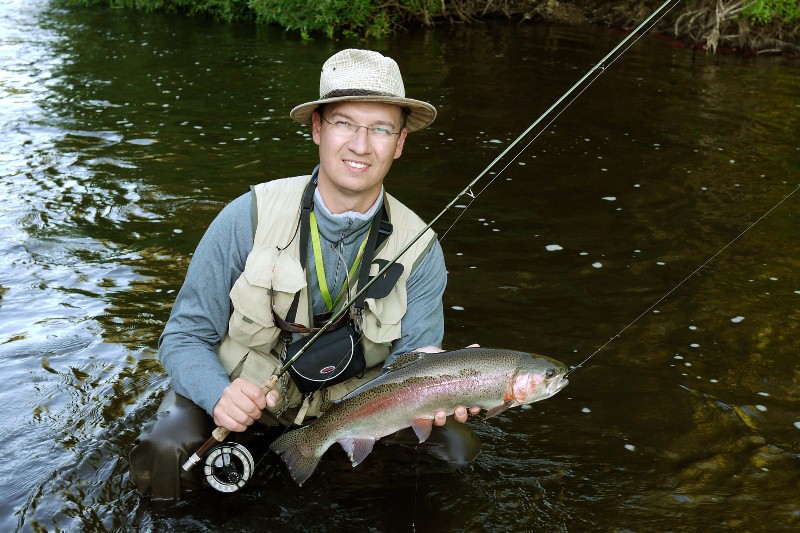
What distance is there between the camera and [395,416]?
10.9ft

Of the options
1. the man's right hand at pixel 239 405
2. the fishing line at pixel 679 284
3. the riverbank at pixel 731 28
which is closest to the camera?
the man's right hand at pixel 239 405

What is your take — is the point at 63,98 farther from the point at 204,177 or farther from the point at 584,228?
the point at 584,228

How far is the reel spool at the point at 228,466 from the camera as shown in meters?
3.46

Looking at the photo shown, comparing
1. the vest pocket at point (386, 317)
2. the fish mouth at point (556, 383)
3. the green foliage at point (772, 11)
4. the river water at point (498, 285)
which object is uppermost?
the green foliage at point (772, 11)

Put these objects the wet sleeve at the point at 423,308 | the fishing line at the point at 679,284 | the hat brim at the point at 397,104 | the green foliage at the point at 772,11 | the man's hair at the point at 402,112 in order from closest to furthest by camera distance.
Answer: the hat brim at the point at 397,104, the man's hair at the point at 402,112, the wet sleeve at the point at 423,308, the fishing line at the point at 679,284, the green foliage at the point at 772,11

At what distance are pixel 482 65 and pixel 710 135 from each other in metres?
5.24

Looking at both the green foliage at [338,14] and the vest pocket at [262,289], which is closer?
the vest pocket at [262,289]

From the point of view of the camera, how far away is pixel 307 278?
3529 millimetres

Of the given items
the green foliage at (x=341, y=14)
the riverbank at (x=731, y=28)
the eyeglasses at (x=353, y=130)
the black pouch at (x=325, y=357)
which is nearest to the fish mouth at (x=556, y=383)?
the black pouch at (x=325, y=357)

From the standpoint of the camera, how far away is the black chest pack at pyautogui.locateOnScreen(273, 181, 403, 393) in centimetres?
349

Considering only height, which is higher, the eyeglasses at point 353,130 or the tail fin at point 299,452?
the eyeglasses at point 353,130

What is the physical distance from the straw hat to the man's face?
0.18ft

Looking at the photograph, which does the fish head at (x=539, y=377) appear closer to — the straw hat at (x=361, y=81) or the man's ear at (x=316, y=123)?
the straw hat at (x=361, y=81)

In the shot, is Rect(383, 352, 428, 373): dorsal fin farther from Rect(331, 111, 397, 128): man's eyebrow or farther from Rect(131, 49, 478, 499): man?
Rect(331, 111, 397, 128): man's eyebrow
